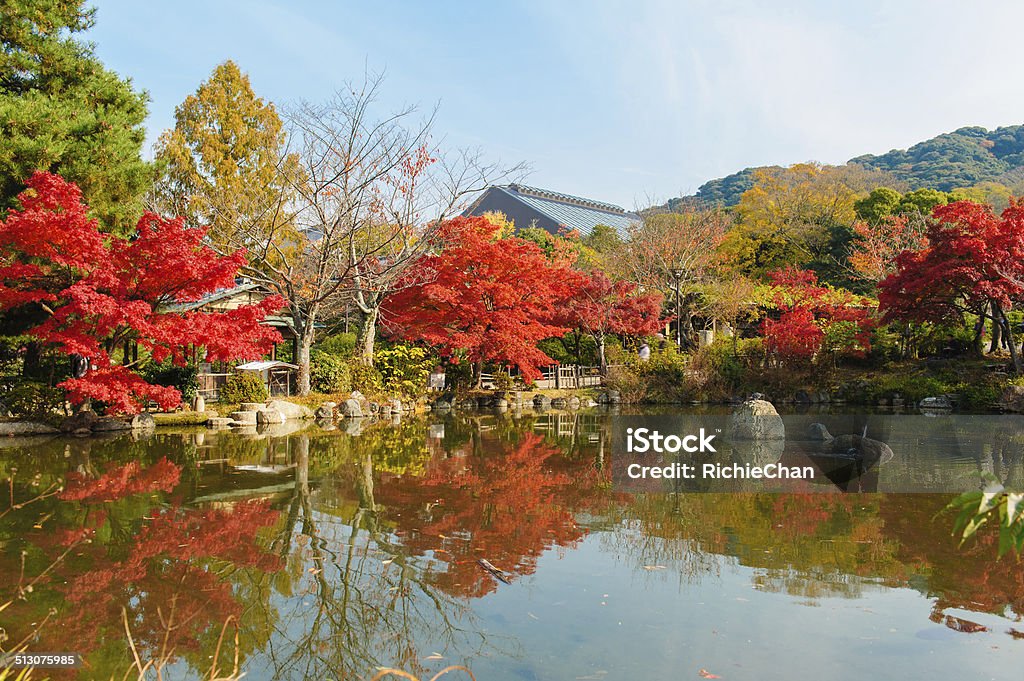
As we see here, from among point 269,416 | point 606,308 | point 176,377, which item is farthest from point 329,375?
point 606,308

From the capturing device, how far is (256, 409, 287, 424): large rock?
13.5 meters

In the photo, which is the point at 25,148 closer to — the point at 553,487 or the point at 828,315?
the point at 553,487

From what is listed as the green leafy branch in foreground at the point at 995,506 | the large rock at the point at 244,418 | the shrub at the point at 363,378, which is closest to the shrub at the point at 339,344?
the shrub at the point at 363,378

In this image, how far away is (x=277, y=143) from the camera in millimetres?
20016

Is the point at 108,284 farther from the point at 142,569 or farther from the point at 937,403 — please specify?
the point at 937,403

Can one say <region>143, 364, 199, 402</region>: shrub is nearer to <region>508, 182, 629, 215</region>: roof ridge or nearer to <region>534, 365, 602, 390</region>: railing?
<region>534, 365, 602, 390</region>: railing

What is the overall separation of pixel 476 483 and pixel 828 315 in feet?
48.4

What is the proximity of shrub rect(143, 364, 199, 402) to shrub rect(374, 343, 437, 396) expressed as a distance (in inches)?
173

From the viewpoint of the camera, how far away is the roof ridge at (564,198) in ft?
140

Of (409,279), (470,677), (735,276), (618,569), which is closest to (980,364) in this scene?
(735,276)

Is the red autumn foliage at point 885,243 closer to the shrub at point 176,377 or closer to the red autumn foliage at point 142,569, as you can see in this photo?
the shrub at point 176,377

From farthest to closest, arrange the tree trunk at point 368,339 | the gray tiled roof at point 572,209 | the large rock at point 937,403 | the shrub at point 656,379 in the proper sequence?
1. the gray tiled roof at point 572,209
2. the shrub at point 656,379
3. the tree trunk at point 368,339
4. the large rock at point 937,403

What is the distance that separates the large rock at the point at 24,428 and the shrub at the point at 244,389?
3.21 meters

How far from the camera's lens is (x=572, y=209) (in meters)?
43.9
